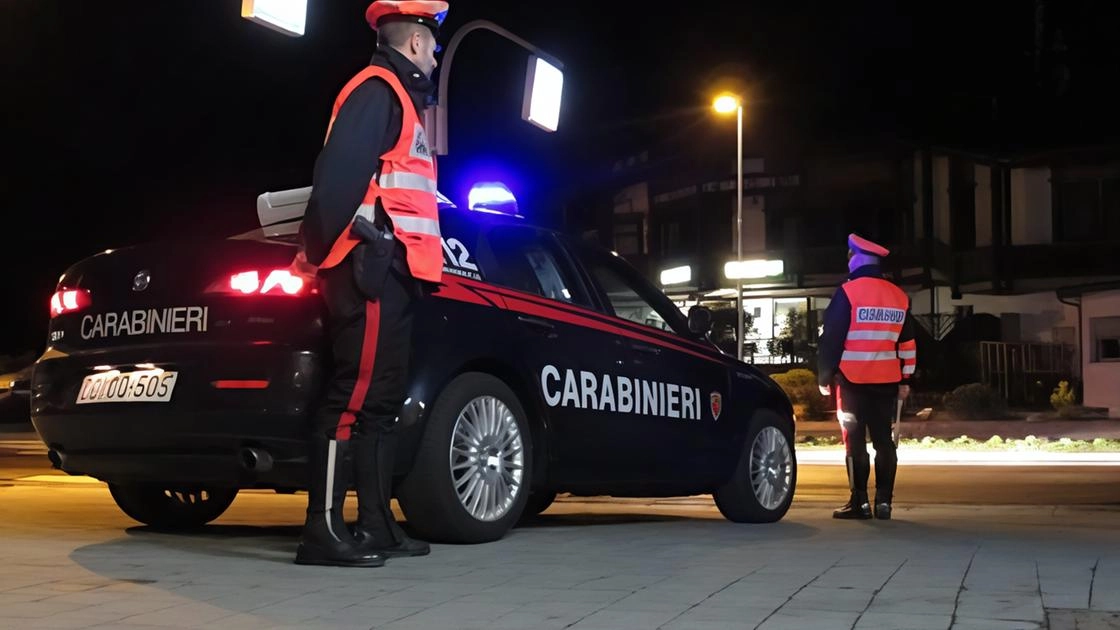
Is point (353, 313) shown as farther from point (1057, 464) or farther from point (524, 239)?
point (1057, 464)

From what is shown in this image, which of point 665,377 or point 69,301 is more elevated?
point 69,301

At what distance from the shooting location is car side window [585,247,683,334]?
312 inches

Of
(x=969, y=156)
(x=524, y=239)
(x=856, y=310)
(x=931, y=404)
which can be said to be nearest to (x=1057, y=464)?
(x=856, y=310)

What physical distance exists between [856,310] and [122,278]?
4800mm

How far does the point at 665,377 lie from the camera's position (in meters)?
7.94

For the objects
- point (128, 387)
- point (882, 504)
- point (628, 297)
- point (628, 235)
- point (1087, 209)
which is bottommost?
point (882, 504)

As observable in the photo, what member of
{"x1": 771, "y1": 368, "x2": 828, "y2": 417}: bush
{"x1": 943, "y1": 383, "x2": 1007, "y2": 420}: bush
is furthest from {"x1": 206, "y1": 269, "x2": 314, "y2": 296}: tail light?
{"x1": 771, "y1": 368, "x2": 828, "y2": 417}: bush

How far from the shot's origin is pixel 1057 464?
17.5 metres

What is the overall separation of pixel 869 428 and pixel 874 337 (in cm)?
60

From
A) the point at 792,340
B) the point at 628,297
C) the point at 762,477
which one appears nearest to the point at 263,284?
the point at 628,297

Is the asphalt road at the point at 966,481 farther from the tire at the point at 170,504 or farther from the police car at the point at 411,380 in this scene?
the tire at the point at 170,504

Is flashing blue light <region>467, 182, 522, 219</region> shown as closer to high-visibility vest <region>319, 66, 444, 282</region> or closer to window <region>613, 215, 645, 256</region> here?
high-visibility vest <region>319, 66, 444, 282</region>

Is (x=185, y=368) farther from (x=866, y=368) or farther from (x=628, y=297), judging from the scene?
(x=866, y=368)

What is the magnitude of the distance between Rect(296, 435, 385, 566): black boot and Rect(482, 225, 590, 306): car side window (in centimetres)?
159
